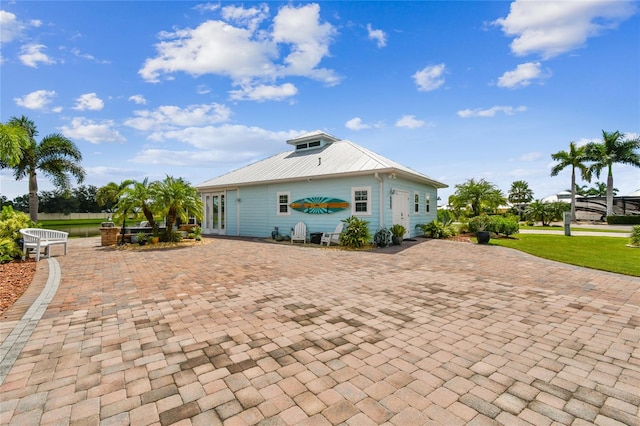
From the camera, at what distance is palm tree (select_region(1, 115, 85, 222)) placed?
68.3 feet

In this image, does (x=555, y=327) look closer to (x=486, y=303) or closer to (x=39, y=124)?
(x=486, y=303)

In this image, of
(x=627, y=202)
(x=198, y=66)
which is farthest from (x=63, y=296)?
(x=627, y=202)

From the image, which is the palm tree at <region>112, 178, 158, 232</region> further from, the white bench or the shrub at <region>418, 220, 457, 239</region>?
the shrub at <region>418, 220, 457, 239</region>

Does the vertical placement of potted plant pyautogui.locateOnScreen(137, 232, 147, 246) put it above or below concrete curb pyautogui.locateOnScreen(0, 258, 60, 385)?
above

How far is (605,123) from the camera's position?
3222 centimetres

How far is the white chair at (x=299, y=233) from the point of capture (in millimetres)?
13805

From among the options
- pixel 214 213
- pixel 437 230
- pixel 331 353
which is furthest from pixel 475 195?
pixel 331 353

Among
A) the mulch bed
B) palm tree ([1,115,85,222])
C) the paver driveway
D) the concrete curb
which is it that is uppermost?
palm tree ([1,115,85,222])

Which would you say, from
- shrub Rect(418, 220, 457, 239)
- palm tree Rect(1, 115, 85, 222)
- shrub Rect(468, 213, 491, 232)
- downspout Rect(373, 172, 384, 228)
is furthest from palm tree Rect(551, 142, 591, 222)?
palm tree Rect(1, 115, 85, 222)

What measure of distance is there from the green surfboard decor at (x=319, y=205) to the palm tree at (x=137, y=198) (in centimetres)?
624

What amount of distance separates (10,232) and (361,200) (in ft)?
39.9

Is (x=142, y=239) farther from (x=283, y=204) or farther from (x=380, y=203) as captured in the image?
(x=380, y=203)

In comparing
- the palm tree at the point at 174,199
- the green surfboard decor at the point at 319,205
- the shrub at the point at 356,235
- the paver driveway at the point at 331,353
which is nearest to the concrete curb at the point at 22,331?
the paver driveway at the point at 331,353

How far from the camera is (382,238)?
11.9 metres
